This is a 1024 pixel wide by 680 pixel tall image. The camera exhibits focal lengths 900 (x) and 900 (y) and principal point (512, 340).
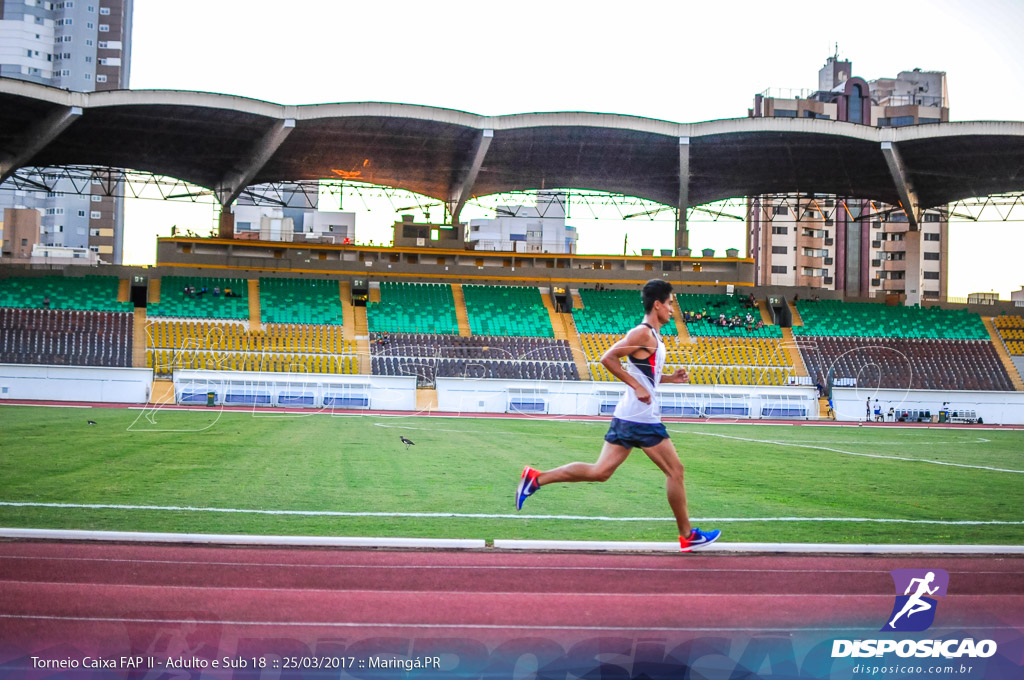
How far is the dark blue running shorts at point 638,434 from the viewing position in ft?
25.0

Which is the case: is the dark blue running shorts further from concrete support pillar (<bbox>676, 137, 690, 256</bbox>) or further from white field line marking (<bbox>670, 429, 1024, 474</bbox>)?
concrete support pillar (<bbox>676, 137, 690, 256</bbox>)

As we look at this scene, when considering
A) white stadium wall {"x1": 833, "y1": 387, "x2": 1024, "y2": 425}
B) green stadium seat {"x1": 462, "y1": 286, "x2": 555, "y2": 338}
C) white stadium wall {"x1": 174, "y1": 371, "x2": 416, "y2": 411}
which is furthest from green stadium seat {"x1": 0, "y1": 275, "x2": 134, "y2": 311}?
white stadium wall {"x1": 833, "y1": 387, "x2": 1024, "y2": 425}

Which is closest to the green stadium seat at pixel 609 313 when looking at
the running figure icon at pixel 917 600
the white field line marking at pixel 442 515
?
the white field line marking at pixel 442 515

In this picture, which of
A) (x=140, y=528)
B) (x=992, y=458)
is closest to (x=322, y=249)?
(x=992, y=458)

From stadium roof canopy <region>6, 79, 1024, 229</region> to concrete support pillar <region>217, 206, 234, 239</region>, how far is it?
688 millimetres

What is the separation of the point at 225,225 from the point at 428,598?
4931cm

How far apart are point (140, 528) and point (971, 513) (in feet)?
30.3

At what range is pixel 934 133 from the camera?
143ft

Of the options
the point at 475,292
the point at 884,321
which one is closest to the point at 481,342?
the point at 475,292

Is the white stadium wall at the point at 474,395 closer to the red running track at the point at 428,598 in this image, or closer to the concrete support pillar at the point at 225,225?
the concrete support pillar at the point at 225,225

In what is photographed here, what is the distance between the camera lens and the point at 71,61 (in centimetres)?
9556

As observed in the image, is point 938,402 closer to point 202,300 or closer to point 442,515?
point 202,300

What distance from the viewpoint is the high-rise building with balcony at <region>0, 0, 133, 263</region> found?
9281cm

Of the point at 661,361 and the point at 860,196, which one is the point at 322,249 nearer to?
the point at 860,196
